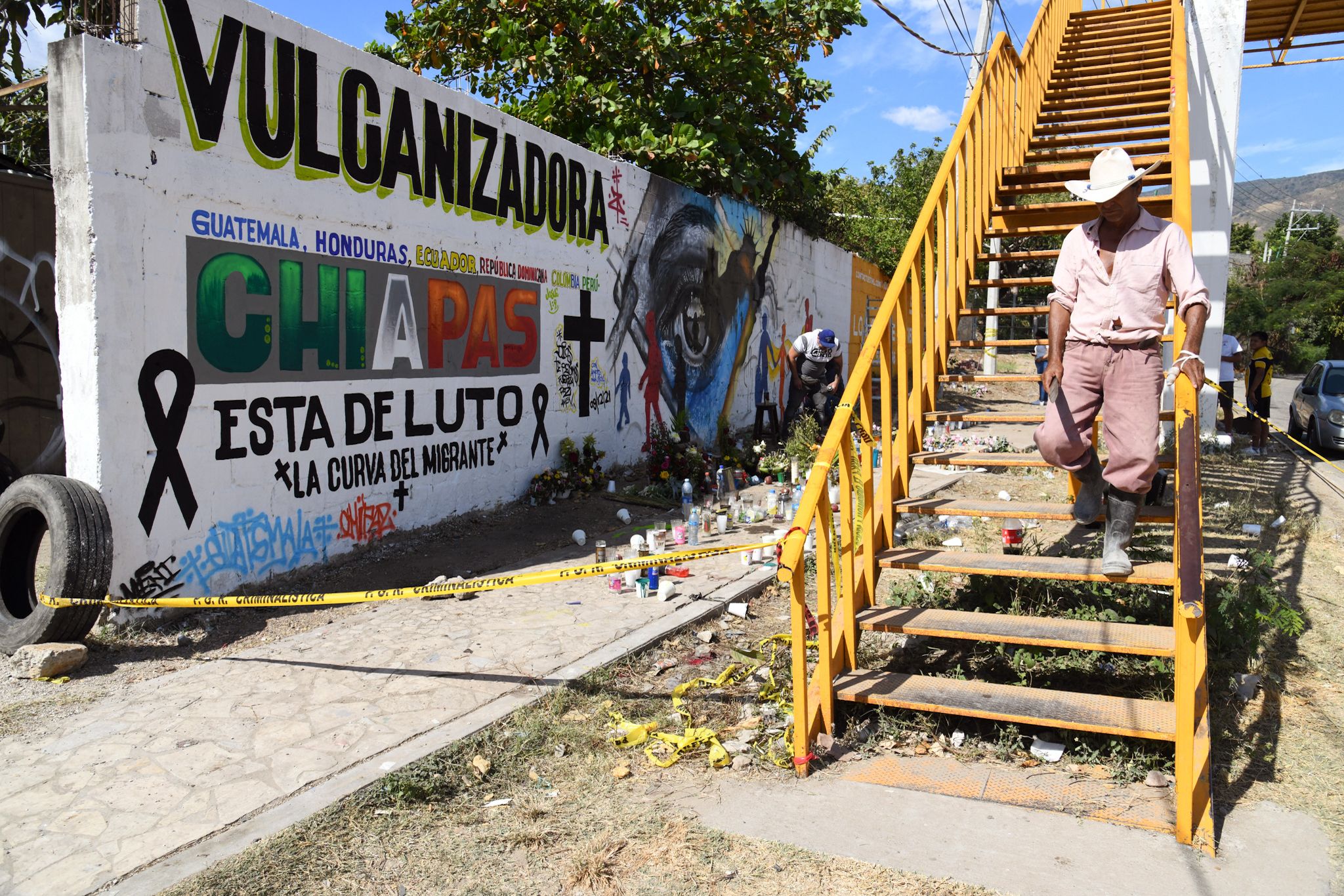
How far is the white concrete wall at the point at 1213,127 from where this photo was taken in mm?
11586

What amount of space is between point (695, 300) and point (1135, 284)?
8000mm

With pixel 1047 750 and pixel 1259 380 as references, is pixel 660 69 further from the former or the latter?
pixel 1047 750

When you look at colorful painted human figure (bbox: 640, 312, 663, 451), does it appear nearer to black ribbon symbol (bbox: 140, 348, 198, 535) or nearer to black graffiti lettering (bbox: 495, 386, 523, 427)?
black graffiti lettering (bbox: 495, 386, 523, 427)

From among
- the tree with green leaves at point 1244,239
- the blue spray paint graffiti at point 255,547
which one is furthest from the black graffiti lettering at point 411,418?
the tree with green leaves at point 1244,239

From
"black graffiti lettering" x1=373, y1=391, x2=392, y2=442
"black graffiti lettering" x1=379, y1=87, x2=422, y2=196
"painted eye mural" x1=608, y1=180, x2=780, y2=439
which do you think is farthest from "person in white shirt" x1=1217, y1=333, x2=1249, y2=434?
"black graffiti lettering" x1=373, y1=391, x2=392, y2=442

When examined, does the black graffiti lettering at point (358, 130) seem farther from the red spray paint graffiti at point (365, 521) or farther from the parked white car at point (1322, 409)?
the parked white car at point (1322, 409)

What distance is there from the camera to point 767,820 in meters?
3.34

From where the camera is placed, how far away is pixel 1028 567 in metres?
4.23

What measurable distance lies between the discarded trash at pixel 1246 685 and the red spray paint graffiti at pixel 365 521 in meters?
5.50

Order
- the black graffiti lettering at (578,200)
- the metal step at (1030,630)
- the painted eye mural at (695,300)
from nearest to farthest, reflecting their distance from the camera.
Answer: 1. the metal step at (1030,630)
2. the black graffiti lettering at (578,200)
3. the painted eye mural at (695,300)

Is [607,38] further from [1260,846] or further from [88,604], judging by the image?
[1260,846]

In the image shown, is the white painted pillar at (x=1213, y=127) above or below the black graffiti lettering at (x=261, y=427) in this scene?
above

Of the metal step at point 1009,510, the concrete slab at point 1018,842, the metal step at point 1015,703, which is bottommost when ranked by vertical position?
the concrete slab at point 1018,842

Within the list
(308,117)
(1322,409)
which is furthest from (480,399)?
(1322,409)
